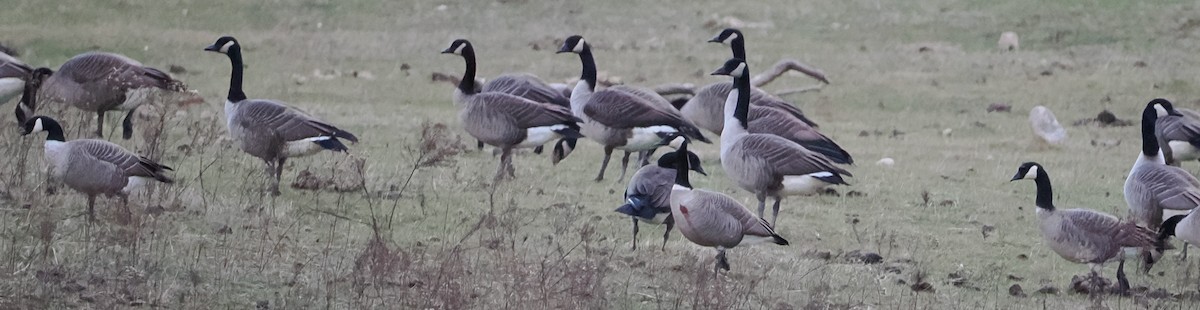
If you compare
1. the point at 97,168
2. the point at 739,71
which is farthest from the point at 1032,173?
the point at 97,168

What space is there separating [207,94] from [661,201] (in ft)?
39.3

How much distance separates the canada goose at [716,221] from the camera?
962 cm

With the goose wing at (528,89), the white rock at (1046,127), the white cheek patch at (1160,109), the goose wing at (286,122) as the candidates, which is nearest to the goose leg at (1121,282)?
the white cheek patch at (1160,109)

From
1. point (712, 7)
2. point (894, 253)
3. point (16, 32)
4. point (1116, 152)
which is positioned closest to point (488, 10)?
point (712, 7)

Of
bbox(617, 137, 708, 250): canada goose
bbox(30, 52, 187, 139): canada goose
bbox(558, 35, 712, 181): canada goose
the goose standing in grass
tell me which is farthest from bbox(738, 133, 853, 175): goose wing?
bbox(30, 52, 187, 139): canada goose

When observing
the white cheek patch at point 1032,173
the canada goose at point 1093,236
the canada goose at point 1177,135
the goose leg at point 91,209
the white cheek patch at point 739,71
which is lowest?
the goose leg at point 91,209

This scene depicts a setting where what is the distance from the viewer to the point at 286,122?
1168 centimetres

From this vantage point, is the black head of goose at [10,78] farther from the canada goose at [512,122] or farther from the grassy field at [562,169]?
the canada goose at [512,122]

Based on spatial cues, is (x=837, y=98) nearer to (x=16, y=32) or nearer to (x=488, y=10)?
(x=488, y=10)

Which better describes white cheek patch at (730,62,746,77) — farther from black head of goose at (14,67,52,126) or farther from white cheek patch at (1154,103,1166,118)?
black head of goose at (14,67,52,126)

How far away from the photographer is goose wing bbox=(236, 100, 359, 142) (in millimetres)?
11648

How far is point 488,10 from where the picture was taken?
99.1 feet

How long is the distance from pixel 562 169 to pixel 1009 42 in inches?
579

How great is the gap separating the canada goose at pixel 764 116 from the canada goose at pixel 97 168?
583 centimetres
